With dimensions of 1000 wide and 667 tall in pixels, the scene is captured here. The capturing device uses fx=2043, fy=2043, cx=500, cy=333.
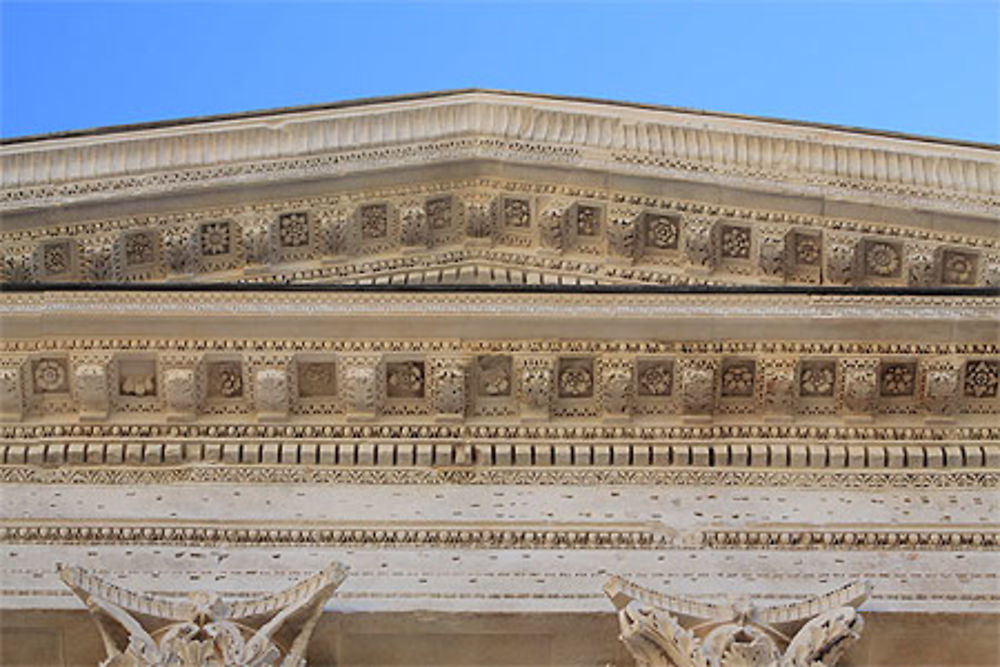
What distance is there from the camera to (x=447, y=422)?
33.8ft

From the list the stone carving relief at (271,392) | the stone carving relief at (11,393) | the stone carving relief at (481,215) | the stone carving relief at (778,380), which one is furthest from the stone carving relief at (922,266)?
the stone carving relief at (11,393)

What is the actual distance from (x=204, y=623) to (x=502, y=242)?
4.93 m

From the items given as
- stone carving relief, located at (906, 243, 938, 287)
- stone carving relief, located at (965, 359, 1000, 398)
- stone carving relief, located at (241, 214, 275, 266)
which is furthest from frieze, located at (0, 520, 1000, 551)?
stone carving relief, located at (241, 214, 275, 266)

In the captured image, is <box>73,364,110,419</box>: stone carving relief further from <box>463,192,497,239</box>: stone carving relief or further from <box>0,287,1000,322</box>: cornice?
<box>463,192,497,239</box>: stone carving relief

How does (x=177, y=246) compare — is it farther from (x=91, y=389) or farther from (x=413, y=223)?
(x=91, y=389)

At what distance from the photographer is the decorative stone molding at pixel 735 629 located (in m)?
8.45

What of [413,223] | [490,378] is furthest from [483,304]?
[413,223]

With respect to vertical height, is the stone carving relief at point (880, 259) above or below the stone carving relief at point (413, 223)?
below

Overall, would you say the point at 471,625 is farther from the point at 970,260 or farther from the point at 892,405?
the point at 970,260

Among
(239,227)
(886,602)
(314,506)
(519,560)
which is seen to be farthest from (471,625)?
(239,227)

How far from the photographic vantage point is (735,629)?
8.59 metres

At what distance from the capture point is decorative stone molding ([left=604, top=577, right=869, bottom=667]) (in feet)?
27.7

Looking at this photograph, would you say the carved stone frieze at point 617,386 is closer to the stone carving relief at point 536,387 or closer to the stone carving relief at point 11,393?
the stone carving relief at point 536,387

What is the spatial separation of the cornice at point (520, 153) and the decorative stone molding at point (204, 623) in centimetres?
424
